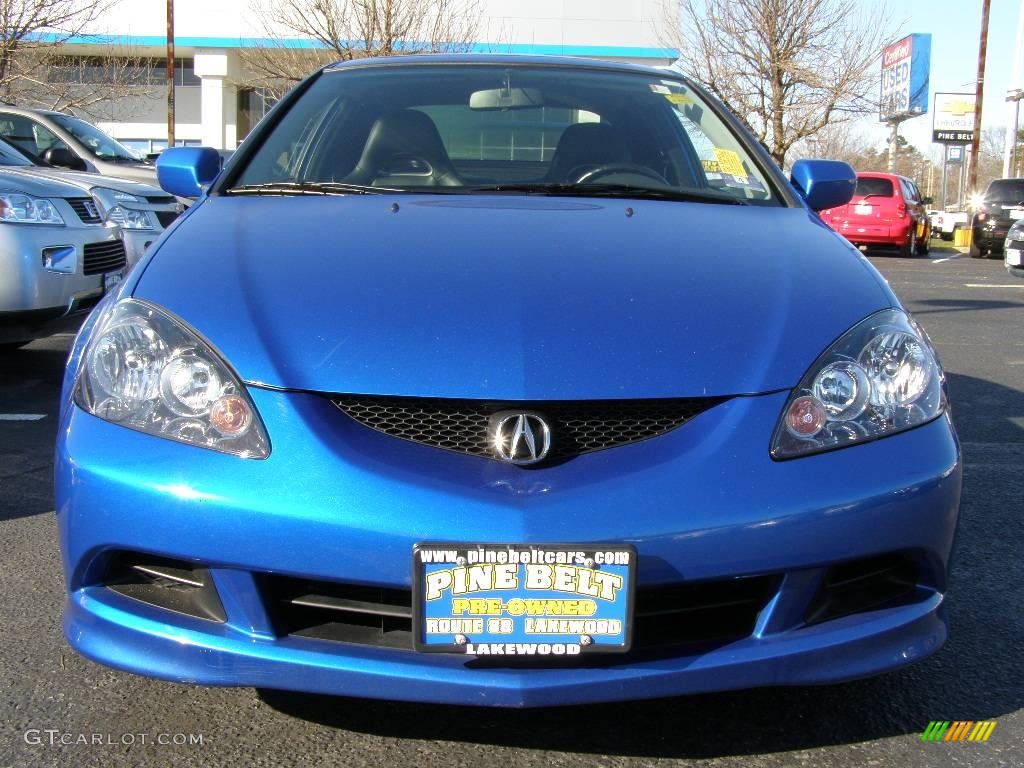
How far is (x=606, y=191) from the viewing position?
9.33 ft

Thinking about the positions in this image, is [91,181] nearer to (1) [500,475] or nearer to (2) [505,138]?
(2) [505,138]

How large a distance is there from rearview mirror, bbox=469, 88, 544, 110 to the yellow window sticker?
574mm

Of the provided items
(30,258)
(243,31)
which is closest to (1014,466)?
(30,258)

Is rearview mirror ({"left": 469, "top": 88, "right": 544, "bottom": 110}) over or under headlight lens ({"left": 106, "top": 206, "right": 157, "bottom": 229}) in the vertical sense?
over

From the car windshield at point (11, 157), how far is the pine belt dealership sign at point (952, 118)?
119ft

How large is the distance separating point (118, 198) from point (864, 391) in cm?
584

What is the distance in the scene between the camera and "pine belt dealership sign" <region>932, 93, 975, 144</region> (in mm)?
39188

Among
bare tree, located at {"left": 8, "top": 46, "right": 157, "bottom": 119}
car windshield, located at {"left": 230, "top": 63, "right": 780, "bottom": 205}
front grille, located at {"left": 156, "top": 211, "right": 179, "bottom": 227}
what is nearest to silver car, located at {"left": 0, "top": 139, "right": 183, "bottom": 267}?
front grille, located at {"left": 156, "top": 211, "right": 179, "bottom": 227}

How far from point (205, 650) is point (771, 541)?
3.18 feet

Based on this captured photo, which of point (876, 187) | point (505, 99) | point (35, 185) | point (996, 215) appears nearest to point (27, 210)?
point (35, 185)

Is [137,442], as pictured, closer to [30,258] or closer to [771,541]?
[771,541]

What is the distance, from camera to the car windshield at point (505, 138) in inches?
116

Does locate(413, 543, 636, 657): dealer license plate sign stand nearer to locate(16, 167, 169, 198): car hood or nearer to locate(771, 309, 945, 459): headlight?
locate(771, 309, 945, 459): headlight

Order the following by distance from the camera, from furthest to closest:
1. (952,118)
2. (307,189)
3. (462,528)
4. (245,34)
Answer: (952,118) → (245,34) → (307,189) → (462,528)
